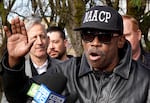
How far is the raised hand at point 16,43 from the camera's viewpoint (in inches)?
118

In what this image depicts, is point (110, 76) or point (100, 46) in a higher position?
point (100, 46)

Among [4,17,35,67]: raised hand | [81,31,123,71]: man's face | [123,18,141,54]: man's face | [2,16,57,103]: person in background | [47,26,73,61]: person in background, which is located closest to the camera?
[4,17,35,67]: raised hand

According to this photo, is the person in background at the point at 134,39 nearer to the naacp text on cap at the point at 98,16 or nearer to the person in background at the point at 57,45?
the person in background at the point at 57,45

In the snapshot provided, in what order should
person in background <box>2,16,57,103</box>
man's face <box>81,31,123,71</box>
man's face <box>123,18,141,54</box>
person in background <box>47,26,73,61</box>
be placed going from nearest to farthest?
man's face <box>81,31,123,71</box> < person in background <box>2,16,57,103</box> < man's face <box>123,18,141,54</box> < person in background <box>47,26,73,61</box>

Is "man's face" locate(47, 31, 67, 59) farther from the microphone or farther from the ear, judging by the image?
the microphone

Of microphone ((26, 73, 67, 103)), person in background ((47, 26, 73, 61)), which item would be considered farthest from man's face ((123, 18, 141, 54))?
microphone ((26, 73, 67, 103))

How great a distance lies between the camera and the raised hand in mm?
2998

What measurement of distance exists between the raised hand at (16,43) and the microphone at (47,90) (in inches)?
8.5

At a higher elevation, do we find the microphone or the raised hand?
the raised hand

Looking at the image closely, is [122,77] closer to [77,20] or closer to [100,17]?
[100,17]

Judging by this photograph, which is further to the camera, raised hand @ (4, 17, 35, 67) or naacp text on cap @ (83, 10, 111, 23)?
naacp text on cap @ (83, 10, 111, 23)

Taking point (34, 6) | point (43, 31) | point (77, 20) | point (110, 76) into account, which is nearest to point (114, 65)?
point (110, 76)

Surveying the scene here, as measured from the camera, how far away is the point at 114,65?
328 cm

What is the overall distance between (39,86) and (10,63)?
24cm
